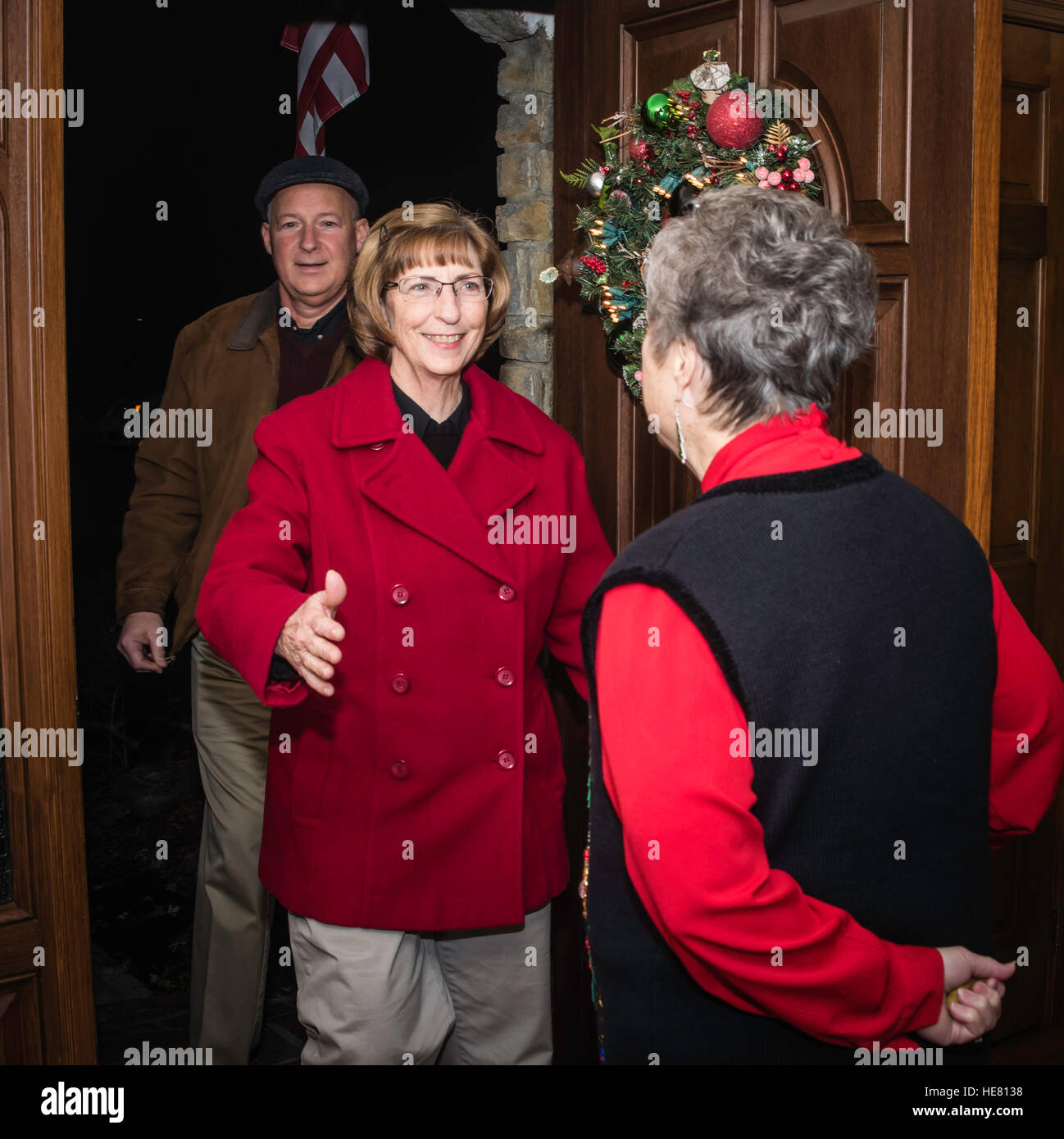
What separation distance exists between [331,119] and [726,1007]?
515 cm

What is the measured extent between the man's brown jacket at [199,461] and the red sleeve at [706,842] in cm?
223

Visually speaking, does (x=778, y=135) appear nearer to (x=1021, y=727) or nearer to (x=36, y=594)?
(x=1021, y=727)

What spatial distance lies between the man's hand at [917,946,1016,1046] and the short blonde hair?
1603 millimetres

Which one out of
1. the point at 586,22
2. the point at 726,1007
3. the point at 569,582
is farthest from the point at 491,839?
the point at 586,22

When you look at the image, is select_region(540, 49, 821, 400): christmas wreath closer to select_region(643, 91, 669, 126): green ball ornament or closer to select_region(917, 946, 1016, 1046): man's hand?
select_region(643, 91, 669, 126): green ball ornament

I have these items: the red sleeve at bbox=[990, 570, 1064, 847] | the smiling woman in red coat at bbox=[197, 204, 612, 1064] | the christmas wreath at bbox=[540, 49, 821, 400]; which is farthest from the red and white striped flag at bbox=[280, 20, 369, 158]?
the red sleeve at bbox=[990, 570, 1064, 847]

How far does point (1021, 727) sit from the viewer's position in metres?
1.83

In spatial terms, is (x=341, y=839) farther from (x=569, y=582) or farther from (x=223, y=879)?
(x=223, y=879)

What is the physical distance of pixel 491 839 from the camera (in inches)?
99.1

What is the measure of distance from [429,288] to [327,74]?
2205mm

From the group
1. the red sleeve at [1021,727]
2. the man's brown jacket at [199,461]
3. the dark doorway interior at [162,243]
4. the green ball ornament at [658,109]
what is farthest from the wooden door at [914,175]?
the dark doorway interior at [162,243]

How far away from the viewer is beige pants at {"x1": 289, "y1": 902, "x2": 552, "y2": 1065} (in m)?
2.45

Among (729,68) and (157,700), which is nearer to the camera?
(729,68)

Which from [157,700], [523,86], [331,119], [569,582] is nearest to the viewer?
[569,582]
